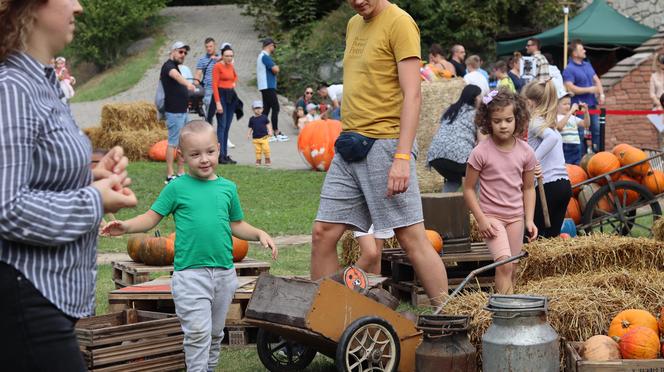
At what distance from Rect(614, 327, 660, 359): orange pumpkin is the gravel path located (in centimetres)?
1349

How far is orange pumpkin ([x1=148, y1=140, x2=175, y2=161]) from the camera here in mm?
19203

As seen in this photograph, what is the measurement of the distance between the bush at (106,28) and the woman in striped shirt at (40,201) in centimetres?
3647

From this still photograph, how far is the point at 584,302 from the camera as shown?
234 inches

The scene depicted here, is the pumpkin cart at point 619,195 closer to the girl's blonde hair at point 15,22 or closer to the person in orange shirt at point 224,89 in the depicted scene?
the person in orange shirt at point 224,89

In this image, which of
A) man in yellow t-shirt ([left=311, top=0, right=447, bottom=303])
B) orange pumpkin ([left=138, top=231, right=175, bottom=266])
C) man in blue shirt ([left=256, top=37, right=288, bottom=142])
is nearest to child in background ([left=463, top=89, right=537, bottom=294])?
man in yellow t-shirt ([left=311, top=0, right=447, bottom=303])

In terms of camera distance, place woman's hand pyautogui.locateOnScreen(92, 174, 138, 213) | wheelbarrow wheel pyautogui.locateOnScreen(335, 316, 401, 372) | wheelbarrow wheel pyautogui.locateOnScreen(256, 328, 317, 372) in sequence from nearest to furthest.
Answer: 1. woman's hand pyautogui.locateOnScreen(92, 174, 138, 213)
2. wheelbarrow wheel pyautogui.locateOnScreen(335, 316, 401, 372)
3. wheelbarrow wheel pyautogui.locateOnScreen(256, 328, 317, 372)

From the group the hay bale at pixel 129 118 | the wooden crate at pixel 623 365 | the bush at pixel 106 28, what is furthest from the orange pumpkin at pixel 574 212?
the bush at pixel 106 28

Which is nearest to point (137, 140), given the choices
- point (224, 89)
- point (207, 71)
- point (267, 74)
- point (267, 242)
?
point (207, 71)

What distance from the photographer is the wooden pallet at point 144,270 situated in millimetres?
7941

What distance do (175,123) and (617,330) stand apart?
10379mm

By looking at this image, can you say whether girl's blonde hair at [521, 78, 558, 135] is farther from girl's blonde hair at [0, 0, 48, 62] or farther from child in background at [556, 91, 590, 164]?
girl's blonde hair at [0, 0, 48, 62]

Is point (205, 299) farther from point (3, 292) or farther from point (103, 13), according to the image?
point (103, 13)

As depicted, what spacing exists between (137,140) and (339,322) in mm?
14892

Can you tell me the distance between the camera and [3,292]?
115 inches
